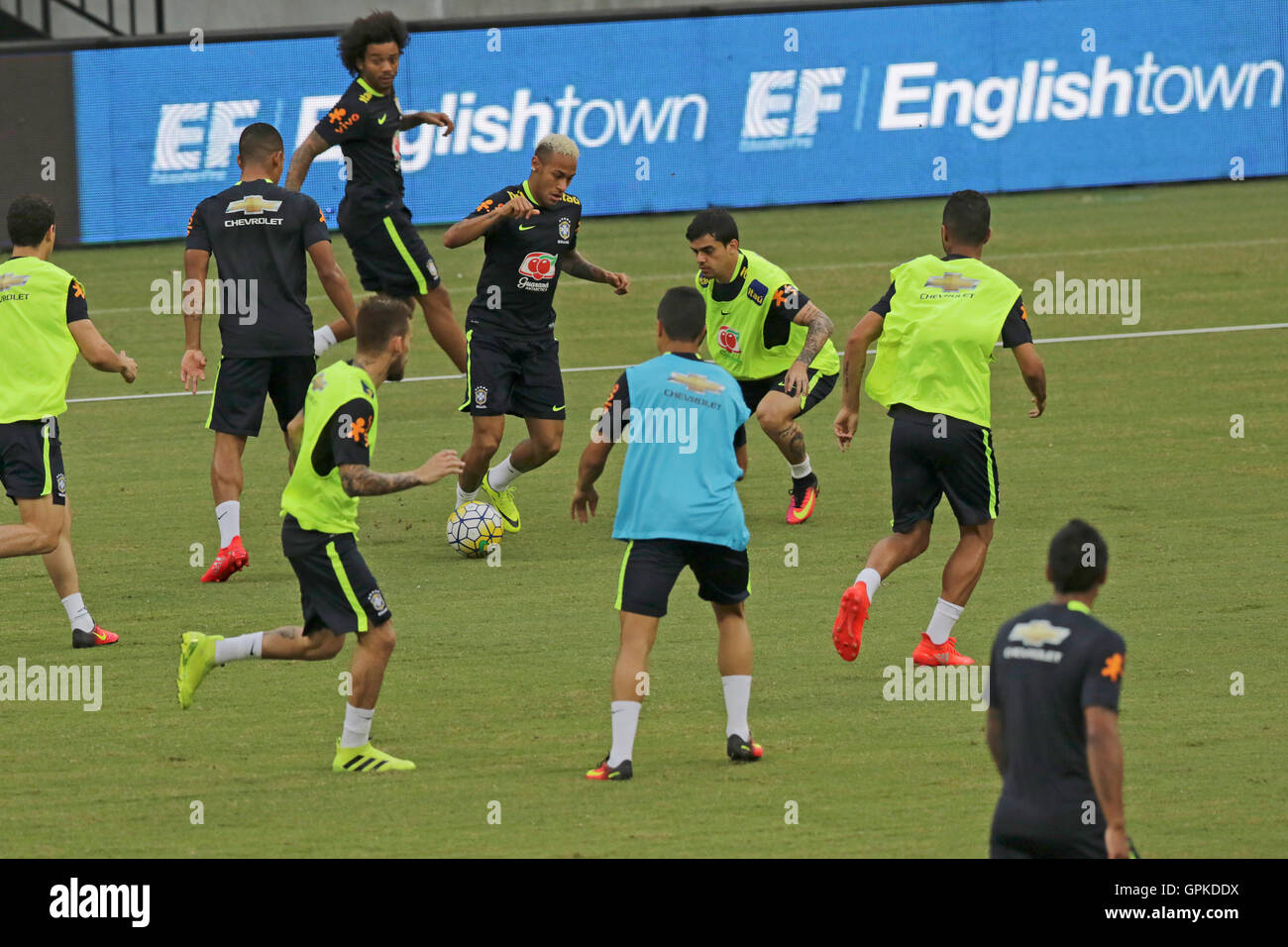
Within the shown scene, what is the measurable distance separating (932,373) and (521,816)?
3.62 metres

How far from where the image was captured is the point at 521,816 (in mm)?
7559

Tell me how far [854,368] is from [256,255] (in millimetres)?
4070

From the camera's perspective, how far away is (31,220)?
1024 cm

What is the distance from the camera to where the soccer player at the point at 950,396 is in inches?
383

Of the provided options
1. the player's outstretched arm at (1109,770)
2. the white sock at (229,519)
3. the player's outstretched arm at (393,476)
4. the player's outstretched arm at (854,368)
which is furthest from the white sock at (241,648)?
the player's outstretched arm at (1109,770)

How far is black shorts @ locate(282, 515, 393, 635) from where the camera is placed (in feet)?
26.6

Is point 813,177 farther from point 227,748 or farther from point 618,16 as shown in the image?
point 227,748

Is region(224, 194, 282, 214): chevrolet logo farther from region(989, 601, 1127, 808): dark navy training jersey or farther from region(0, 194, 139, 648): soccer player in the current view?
region(989, 601, 1127, 808): dark navy training jersey

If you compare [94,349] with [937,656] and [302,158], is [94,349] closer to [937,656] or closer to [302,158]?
[302,158]

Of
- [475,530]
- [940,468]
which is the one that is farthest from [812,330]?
[475,530]

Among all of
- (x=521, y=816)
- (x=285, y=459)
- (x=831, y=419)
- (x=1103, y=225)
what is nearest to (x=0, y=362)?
(x=521, y=816)

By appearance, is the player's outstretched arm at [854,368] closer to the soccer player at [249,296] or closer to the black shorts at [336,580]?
the black shorts at [336,580]

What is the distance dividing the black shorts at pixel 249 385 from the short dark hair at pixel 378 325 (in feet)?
12.4

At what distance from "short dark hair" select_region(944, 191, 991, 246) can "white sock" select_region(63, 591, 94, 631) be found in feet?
17.3
